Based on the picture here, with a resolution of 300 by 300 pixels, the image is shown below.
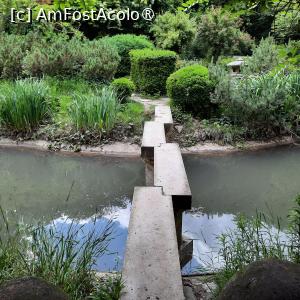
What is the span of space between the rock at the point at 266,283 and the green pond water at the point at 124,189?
1900mm

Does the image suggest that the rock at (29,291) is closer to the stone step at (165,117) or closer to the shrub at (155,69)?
the stone step at (165,117)

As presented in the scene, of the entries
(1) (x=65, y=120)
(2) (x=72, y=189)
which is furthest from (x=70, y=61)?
(2) (x=72, y=189)

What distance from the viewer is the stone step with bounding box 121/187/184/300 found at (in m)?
2.09

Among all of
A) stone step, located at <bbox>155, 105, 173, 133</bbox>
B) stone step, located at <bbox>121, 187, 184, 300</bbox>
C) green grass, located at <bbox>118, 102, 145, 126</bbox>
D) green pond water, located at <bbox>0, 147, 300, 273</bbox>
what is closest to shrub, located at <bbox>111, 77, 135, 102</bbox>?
green grass, located at <bbox>118, 102, 145, 126</bbox>

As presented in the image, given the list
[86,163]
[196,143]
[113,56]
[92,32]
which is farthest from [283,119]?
[92,32]

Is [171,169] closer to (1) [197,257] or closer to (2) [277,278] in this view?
(1) [197,257]

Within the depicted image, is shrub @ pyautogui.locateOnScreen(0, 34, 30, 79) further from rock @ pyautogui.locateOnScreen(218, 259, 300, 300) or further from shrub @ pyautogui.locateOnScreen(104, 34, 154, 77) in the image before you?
rock @ pyautogui.locateOnScreen(218, 259, 300, 300)

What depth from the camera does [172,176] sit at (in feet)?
12.4

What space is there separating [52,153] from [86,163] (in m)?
0.73

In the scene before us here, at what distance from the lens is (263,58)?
9.97m

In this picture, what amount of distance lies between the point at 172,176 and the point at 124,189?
1.62 m

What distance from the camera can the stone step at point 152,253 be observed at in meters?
2.09

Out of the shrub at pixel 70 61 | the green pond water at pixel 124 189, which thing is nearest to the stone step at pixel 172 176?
the green pond water at pixel 124 189

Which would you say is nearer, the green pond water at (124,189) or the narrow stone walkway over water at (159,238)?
the narrow stone walkway over water at (159,238)
